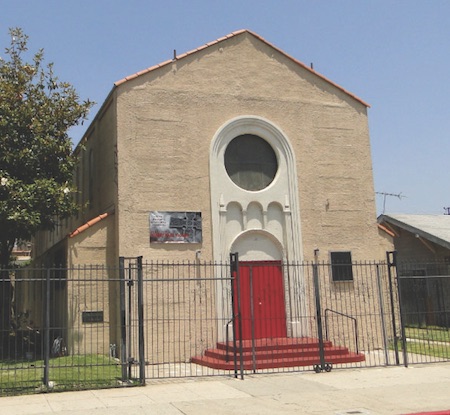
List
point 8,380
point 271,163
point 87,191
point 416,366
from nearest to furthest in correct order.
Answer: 1. point 8,380
2. point 416,366
3. point 271,163
4. point 87,191

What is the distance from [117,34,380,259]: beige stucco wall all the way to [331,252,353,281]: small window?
0.75ft

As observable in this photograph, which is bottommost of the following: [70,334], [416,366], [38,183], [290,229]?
[416,366]

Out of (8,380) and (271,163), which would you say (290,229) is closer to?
(271,163)

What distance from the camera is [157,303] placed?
1555 centimetres

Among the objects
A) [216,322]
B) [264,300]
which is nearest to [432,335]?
[264,300]

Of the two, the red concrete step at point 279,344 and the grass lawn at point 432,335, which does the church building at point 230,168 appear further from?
the grass lawn at point 432,335

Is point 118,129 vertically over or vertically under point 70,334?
over

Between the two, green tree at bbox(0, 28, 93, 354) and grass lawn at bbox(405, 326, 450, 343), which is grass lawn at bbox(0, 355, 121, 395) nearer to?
green tree at bbox(0, 28, 93, 354)

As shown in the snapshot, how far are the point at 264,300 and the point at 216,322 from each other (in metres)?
1.64

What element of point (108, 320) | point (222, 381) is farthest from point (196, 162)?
point (222, 381)

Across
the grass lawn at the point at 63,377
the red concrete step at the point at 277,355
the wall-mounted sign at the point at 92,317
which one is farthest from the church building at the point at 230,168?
the grass lawn at the point at 63,377

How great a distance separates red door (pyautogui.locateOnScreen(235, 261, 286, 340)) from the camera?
1648 centimetres

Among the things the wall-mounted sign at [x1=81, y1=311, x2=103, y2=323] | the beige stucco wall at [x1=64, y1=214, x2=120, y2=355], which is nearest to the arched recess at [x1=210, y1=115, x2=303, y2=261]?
the beige stucco wall at [x1=64, y1=214, x2=120, y2=355]

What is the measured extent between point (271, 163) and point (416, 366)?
7616 millimetres
